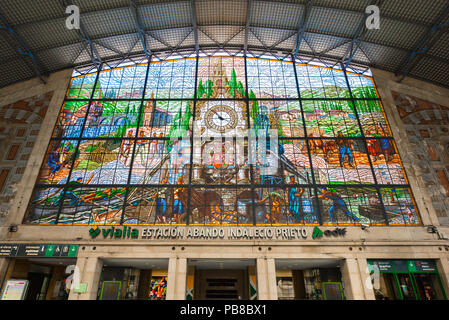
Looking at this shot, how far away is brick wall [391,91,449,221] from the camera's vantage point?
22.0m

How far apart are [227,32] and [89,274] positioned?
82.6 feet

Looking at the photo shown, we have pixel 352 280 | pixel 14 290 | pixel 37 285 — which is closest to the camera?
pixel 14 290

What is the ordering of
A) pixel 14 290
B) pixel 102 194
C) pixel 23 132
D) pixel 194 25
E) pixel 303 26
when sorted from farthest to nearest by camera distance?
pixel 194 25, pixel 303 26, pixel 23 132, pixel 102 194, pixel 14 290

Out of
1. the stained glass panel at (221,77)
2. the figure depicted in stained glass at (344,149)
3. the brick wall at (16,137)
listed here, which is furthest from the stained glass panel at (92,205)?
the figure depicted in stained glass at (344,149)

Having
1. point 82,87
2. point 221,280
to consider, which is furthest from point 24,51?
point 221,280

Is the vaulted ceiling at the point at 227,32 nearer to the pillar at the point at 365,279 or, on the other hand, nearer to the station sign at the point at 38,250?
the station sign at the point at 38,250

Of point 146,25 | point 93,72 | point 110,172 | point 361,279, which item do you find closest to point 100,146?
point 110,172

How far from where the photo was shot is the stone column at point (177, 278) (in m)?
18.7

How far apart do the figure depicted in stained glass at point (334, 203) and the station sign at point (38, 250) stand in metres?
19.4

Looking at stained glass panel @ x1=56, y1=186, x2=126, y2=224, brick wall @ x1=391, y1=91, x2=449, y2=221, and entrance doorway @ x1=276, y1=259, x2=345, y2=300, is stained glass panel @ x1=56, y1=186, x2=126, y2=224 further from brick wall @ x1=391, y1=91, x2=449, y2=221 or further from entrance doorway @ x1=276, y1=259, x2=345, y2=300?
brick wall @ x1=391, y1=91, x2=449, y2=221

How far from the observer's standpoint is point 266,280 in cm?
1917

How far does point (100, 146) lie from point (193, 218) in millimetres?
10658

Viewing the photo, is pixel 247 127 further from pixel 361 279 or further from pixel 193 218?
pixel 361 279

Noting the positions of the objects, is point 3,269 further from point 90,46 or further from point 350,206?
point 350,206
